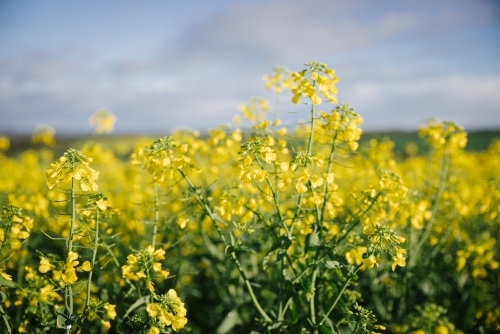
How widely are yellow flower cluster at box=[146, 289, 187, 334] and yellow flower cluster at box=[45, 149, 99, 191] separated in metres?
0.74

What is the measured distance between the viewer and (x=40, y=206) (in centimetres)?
329

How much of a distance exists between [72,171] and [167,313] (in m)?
0.96

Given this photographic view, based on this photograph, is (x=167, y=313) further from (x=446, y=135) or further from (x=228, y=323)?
(x=446, y=135)

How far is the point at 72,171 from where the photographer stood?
1982mm

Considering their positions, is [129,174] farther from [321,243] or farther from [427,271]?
[427,271]

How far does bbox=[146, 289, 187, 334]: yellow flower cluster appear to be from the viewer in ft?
6.13

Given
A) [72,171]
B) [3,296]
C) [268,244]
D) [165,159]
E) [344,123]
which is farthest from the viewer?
[268,244]

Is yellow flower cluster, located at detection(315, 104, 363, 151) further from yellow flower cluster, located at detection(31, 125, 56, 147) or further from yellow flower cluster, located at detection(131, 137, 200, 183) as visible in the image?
yellow flower cluster, located at detection(31, 125, 56, 147)

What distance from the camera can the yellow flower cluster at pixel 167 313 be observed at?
1869mm

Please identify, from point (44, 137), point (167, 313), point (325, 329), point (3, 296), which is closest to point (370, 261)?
point (325, 329)

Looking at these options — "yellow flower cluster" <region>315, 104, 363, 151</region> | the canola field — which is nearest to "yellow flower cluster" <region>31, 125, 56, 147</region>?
the canola field

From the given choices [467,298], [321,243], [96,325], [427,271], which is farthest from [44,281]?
[467,298]

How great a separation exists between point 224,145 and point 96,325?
224 cm

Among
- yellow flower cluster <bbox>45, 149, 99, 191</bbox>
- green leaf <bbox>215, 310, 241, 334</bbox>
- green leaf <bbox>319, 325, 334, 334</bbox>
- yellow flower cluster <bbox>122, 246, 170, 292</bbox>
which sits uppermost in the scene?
yellow flower cluster <bbox>45, 149, 99, 191</bbox>
